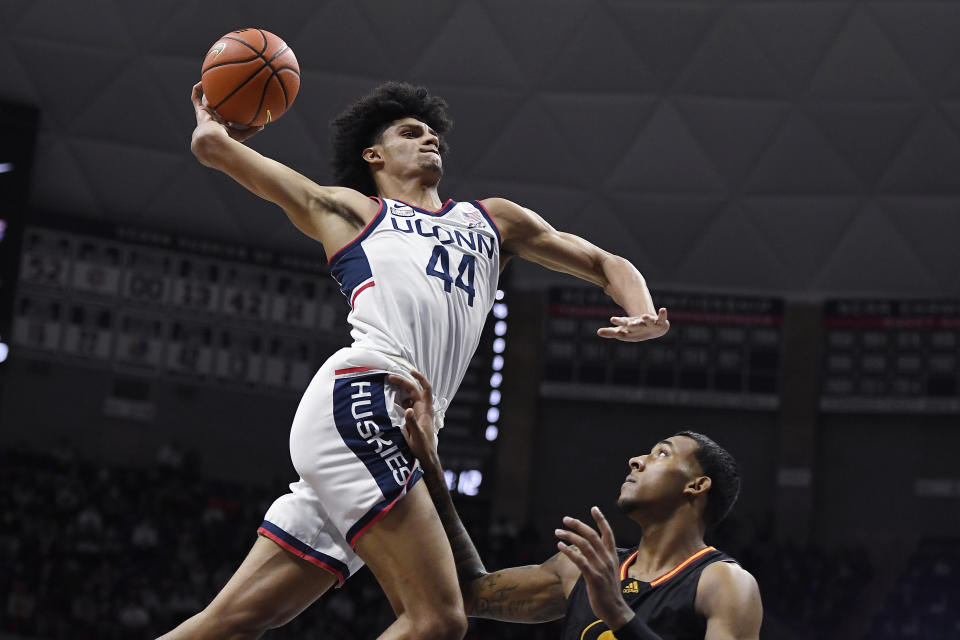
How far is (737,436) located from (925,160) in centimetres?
507

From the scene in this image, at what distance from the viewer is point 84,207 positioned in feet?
55.1

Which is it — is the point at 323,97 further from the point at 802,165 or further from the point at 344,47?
the point at 802,165

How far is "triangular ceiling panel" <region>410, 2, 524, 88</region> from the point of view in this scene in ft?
53.3

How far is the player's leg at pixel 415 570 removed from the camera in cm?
318

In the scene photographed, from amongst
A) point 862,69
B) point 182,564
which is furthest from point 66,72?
point 862,69

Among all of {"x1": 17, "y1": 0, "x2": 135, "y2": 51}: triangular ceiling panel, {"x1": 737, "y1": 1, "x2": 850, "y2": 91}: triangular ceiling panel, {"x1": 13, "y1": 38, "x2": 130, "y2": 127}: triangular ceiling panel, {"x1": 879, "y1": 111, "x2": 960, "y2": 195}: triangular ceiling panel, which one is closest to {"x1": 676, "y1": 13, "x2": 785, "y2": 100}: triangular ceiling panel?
{"x1": 737, "y1": 1, "x2": 850, "y2": 91}: triangular ceiling panel

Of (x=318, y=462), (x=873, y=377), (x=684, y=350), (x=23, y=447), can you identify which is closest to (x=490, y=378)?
(x=684, y=350)

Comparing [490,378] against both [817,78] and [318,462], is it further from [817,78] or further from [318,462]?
[318,462]

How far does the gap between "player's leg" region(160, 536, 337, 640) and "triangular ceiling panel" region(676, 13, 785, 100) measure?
14.0 metres

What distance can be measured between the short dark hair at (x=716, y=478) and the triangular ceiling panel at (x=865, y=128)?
13.2 meters

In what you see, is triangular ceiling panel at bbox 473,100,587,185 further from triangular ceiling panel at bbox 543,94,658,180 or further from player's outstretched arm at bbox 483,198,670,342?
player's outstretched arm at bbox 483,198,670,342

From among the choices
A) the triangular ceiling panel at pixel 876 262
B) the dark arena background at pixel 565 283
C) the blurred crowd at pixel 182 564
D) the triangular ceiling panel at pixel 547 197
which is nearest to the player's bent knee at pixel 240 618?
the blurred crowd at pixel 182 564

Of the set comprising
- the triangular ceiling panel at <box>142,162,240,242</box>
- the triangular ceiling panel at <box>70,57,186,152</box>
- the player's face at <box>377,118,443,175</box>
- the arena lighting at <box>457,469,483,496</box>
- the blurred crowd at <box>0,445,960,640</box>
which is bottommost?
the blurred crowd at <box>0,445,960,640</box>

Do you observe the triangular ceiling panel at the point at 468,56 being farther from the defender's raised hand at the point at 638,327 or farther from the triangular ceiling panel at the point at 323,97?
the defender's raised hand at the point at 638,327
